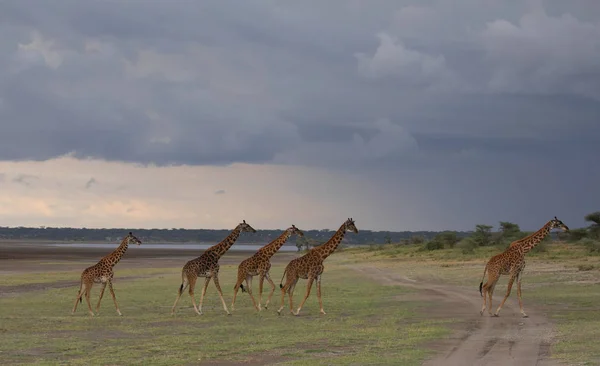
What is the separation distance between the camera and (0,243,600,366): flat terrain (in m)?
15.2

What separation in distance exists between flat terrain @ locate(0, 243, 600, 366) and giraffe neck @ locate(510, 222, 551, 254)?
1.72 metres

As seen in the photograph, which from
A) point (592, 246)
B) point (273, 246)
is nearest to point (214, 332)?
point (273, 246)

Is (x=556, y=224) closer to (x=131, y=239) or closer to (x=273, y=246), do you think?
(x=273, y=246)

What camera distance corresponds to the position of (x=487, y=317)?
21578 mm

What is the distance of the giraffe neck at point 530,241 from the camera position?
2277 centimetres

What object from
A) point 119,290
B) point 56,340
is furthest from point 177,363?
point 119,290

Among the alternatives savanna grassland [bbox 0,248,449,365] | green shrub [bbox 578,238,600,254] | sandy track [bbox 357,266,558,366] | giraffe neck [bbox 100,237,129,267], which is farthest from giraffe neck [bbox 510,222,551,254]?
green shrub [bbox 578,238,600,254]

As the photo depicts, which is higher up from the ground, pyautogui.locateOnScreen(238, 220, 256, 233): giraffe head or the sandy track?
pyautogui.locateOnScreen(238, 220, 256, 233): giraffe head

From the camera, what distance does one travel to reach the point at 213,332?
1933 centimetres

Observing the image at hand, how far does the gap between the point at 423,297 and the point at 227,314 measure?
25.2 ft

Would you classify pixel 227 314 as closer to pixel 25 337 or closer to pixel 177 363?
pixel 25 337

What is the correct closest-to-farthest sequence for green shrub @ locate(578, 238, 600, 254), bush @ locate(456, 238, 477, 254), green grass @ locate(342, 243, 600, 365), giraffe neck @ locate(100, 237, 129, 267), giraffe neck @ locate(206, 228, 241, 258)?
1. green grass @ locate(342, 243, 600, 365)
2. giraffe neck @ locate(100, 237, 129, 267)
3. giraffe neck @ locate(206, 228, 241, 258)
4. green shrub @ locate(578, 238, 600, 254)
5. bush @ locate(456, 238, 477, 254)

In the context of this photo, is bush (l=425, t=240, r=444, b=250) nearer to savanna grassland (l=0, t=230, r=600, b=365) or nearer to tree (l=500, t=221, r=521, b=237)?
tree (l=500, t=221, r=521, b=237)

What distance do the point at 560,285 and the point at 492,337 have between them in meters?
14.7
